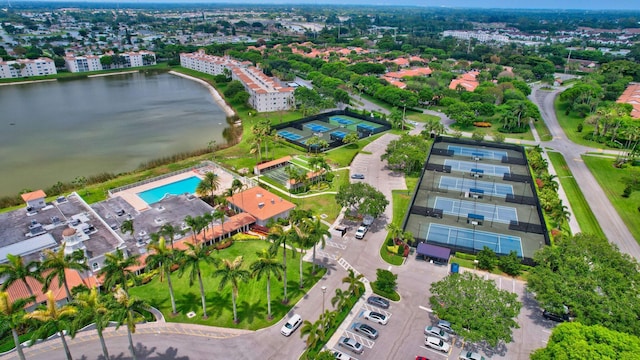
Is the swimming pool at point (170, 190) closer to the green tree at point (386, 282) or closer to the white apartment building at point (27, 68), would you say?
the green tree at point (386, 282)

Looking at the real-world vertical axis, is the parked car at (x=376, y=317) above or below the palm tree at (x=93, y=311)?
below

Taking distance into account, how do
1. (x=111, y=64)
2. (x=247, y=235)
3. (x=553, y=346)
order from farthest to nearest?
(x=111, y=64) → (x=247, y=235) → (x=553, y=346)

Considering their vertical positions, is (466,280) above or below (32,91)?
above

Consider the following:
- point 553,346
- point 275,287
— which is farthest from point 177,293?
point 553,346

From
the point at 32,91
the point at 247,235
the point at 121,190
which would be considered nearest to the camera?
the point at 247,235

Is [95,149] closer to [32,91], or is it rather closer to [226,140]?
[226,140]

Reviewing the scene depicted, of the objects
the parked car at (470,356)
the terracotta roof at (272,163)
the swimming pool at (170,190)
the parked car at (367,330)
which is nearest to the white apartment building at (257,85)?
the terracotta roof at (272,163)

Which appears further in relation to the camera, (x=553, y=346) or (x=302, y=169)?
(x=302, y=169)

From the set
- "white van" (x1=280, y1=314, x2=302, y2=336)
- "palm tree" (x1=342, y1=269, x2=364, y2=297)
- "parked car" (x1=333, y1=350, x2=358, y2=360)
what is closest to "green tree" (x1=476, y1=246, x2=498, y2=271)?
"palm tree" (x1=342, y1=269, x2=364, y2=297)
